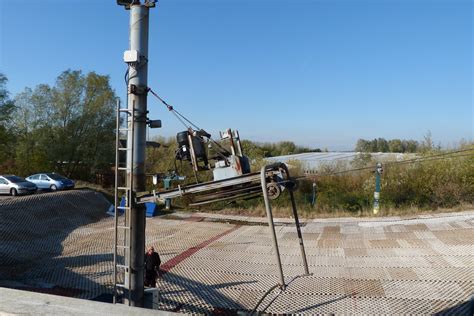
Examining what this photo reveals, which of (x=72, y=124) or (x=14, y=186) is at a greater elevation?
(x=72, y=124)

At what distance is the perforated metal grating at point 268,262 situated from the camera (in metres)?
8.15

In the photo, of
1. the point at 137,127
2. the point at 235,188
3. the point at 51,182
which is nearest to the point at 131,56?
the point at 137,127

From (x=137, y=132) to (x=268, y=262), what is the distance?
22.8ft

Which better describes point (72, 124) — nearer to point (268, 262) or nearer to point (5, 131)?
point (5, 131)

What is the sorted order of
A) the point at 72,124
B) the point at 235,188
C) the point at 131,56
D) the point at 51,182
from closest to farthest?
the point at 131,56 < the point at 235,188 < the point at 51,182 < the point at 72,124

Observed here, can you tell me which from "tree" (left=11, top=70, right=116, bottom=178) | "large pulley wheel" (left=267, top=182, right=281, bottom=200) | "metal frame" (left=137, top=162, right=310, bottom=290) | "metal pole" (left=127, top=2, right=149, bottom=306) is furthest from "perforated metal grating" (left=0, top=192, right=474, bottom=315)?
"tree" (left=11, top=70, right=116, bottom=178)

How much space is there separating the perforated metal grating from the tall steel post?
2127 millimetres

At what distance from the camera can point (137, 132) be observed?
18.6 feet

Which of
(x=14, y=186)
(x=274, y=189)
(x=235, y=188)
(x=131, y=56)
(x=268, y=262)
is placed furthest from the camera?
(x=14, y=186)

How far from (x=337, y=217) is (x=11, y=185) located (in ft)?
58.2

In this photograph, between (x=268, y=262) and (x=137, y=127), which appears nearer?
(x=137, y=127)

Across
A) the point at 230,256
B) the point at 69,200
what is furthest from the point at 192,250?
the point at 69,200

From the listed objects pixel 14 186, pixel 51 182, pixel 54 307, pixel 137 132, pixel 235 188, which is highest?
pixel 137 132

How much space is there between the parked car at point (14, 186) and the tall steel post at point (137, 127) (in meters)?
19.6
